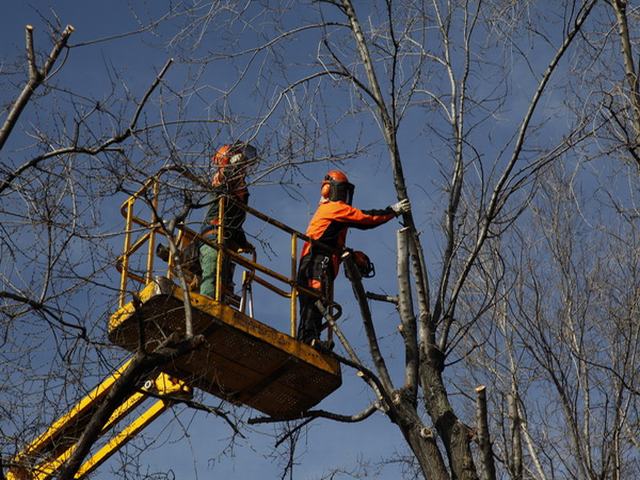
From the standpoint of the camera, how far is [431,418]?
10453 millimetres

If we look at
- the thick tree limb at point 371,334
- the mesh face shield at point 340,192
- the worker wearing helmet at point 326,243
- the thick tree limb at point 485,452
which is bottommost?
the thick tree limb at point 485,452

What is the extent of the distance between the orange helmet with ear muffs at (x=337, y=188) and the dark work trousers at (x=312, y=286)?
0.78 m

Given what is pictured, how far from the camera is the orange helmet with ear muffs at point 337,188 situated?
41.3ft

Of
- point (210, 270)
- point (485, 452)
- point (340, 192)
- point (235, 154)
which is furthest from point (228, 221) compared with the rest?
point (485, 452)

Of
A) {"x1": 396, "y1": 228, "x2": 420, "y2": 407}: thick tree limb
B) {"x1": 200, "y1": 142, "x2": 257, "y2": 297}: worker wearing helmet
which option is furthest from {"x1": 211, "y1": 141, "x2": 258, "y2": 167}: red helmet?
{"x1": 396, "y1": 228, "x2": 420, "y2": 407}: thick tree limb

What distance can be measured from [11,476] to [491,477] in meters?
3.80

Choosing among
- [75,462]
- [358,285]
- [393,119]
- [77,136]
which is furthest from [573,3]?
[75,462]

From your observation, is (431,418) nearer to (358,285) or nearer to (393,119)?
(358,285)

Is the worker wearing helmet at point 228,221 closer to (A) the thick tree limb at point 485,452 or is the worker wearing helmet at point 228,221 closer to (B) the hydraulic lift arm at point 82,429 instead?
(B) the hydraulic lift arm at point 82,429

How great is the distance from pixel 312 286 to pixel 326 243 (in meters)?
0.53

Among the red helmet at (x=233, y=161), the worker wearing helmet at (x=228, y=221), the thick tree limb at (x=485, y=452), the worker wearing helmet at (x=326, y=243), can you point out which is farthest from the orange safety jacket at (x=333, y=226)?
the thick tree limb at (x=485, y=452)

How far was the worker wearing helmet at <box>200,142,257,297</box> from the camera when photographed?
9.57m

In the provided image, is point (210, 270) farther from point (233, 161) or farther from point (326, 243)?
→ point (233, 161)

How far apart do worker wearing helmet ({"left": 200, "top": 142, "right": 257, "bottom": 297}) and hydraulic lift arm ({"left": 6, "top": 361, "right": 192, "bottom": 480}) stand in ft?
3.41
